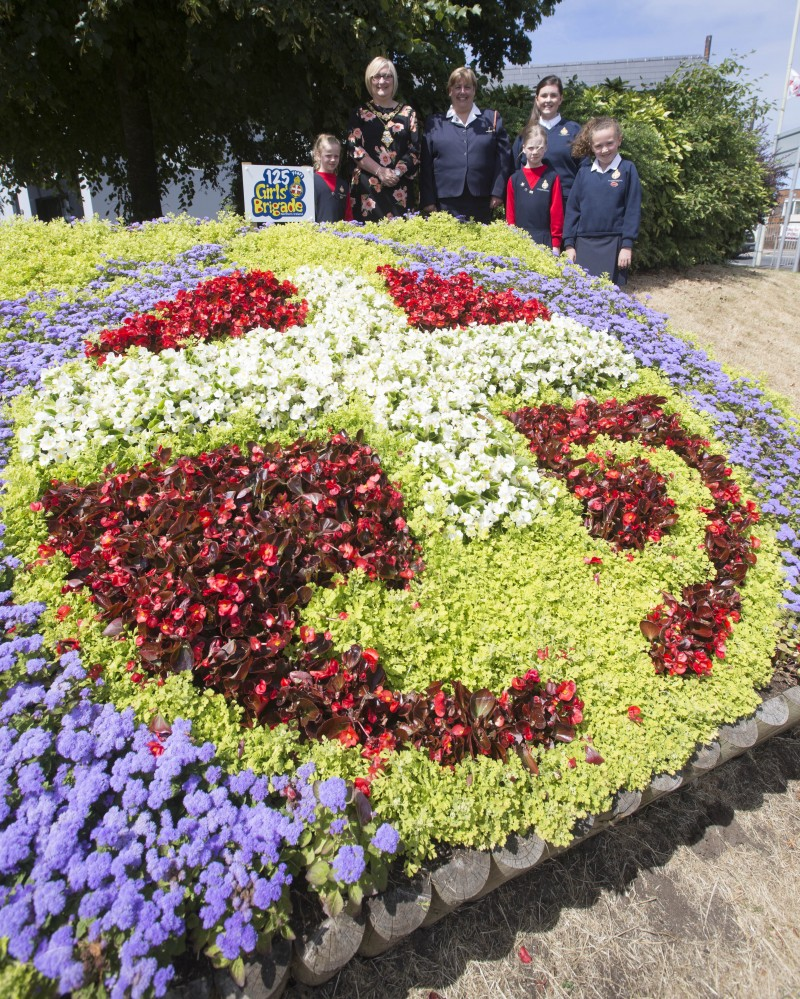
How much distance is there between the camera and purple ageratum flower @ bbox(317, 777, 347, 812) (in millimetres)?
1856

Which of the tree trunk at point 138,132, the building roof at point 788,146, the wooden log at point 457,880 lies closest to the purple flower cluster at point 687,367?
the wooden log at point 457,880

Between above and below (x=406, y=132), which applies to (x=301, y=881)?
below

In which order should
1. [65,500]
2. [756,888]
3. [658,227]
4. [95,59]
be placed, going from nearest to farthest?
[756,888]
[65,500]
[95,59]
[658,227]

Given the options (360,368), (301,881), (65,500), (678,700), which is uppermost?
(360,368)

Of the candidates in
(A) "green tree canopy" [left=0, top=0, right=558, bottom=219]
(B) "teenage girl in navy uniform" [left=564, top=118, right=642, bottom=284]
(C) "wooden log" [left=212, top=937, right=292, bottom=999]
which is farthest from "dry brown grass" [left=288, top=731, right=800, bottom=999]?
(A) "green tree canopy" [left=0, top=0, right=558, bottom=219]

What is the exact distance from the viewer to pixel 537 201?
6594mm

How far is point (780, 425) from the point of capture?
13.4 feet

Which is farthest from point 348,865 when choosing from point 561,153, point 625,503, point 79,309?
point 561,153

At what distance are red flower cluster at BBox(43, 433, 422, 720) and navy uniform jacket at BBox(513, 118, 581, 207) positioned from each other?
16.2 feet

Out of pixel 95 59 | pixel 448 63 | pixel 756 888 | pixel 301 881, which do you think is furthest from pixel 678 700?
pixel 448 63

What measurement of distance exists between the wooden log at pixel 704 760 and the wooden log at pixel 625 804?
305mm

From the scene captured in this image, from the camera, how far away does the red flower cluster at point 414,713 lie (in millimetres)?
2129

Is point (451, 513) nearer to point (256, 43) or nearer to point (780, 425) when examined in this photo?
point (780, 425)

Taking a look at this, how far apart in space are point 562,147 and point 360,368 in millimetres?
4348
